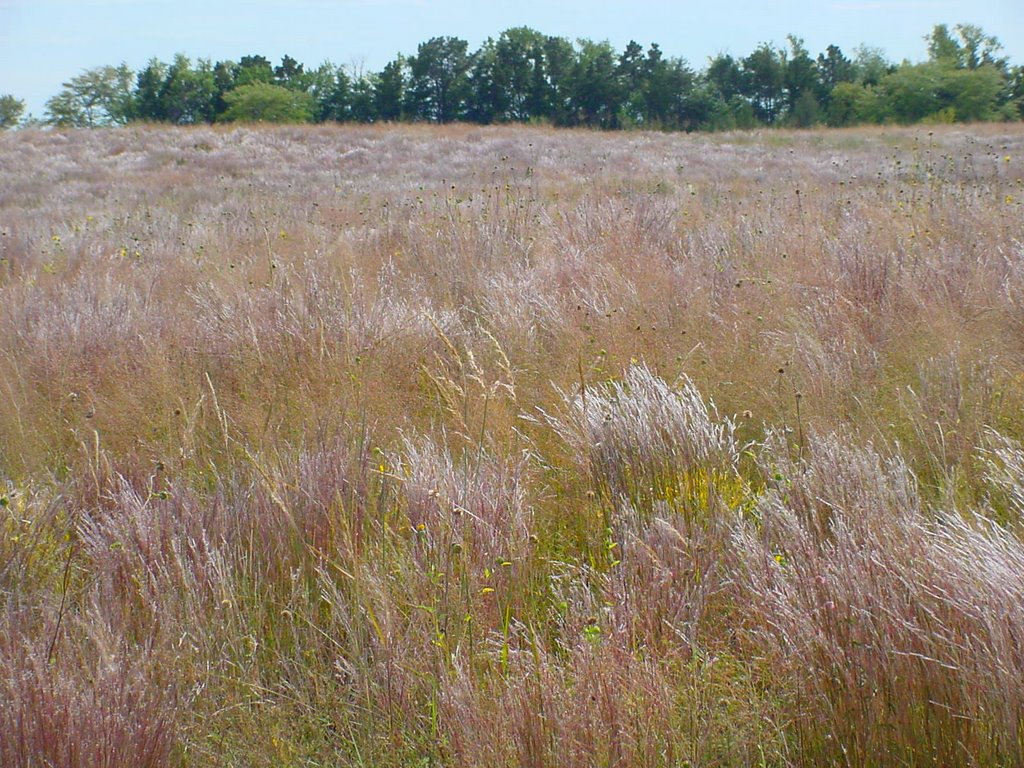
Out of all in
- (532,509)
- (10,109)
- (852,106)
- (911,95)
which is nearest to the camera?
(532,509)

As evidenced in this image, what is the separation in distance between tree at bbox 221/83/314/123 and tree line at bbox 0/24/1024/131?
0.21ft

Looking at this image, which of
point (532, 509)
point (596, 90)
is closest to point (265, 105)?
point (596, 90)

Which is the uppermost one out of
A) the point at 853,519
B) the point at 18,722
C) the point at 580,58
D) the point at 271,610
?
the point at 580,58

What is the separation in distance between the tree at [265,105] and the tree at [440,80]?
555cm

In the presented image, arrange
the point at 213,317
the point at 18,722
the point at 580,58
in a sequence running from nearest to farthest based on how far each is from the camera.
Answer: the point at 18,722 < the point at 213,317 < the point at 580,58

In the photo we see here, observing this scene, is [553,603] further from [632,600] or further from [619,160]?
[619,160]

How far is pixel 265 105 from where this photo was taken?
41.0 meters

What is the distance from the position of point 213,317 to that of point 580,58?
44712 mm

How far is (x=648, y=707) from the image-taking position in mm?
1851

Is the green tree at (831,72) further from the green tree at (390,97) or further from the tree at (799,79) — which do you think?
the green tree at (390,97)

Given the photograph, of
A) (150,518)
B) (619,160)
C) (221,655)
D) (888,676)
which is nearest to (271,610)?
A: (221,655)

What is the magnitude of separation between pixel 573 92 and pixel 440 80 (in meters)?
7.03

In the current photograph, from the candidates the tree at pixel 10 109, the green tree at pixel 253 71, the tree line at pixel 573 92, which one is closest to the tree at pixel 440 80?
the tree line at pixel 573 92

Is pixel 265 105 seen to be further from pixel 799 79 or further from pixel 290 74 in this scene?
pixel 799 79
